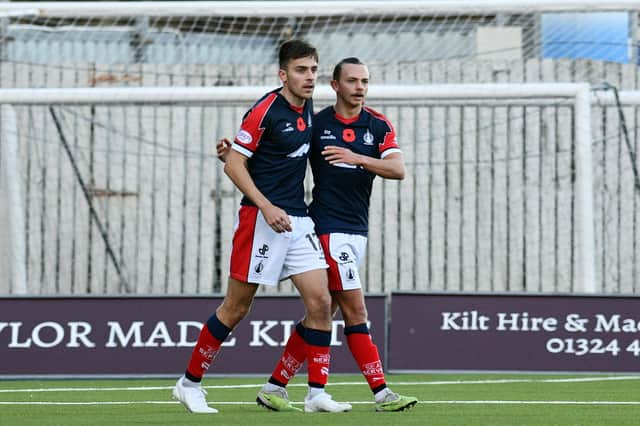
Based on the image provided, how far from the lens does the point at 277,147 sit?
277 inches

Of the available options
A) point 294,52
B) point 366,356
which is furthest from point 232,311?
point 294,52

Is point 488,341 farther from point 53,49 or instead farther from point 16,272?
point 53,49

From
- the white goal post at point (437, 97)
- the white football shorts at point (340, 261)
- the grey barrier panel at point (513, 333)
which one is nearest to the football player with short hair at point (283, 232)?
Result: the white football shorts at point (340, 261)

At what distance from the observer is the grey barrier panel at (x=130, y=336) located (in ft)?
33.2

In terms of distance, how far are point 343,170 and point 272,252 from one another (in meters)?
0.60

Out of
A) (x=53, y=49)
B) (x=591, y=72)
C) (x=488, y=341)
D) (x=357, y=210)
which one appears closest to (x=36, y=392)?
(x=357, y=210)

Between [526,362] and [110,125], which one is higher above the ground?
[110,125]

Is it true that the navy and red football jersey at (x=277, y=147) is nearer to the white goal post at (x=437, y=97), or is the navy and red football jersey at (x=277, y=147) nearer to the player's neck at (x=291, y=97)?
the player's neck at (x=291, y=97)

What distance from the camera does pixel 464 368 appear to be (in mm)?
10289

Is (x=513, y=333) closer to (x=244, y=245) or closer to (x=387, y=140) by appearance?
(x=387, y=140)

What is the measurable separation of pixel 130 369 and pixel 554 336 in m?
3.32

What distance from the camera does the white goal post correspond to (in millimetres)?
11641

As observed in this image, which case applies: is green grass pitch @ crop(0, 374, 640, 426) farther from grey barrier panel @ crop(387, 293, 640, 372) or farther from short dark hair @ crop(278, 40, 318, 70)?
short dark hair @ crop(278, 40, 318, 70)

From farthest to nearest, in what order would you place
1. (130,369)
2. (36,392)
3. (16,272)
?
(16,272) → (130,369) → (36,392)
